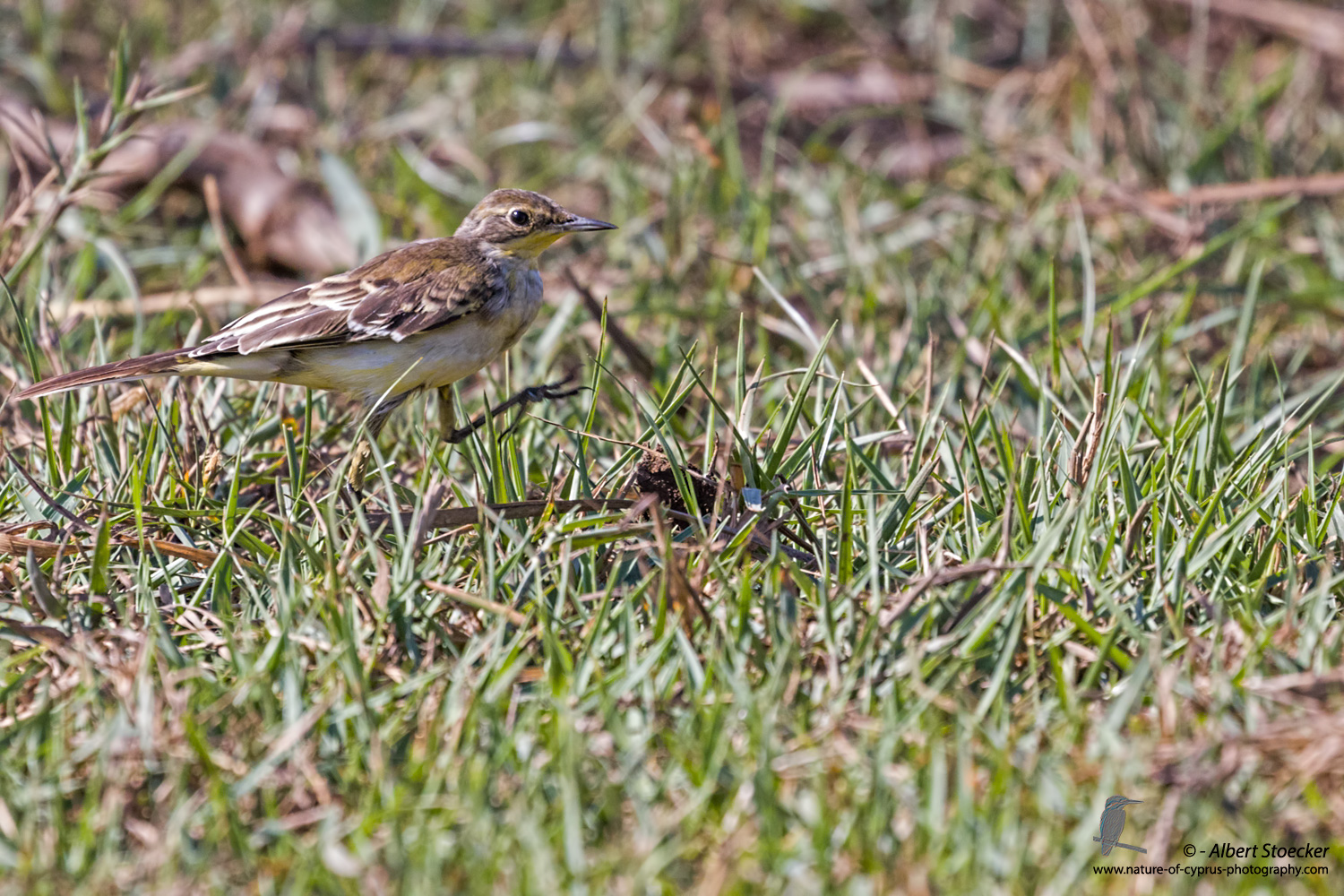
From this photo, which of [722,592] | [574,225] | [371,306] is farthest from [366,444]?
[722,592]

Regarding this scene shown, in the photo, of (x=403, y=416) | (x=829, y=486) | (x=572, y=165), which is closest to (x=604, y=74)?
(x=572, y=165)

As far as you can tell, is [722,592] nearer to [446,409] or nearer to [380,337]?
[446,409]

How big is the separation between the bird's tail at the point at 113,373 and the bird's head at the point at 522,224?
1.26m

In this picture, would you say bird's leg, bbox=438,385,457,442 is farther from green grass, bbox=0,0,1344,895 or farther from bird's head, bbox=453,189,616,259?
bird's head, bbox=453,189,616,259

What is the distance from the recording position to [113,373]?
448cm

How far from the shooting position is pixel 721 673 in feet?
11.4

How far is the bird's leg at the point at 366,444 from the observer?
443 cm

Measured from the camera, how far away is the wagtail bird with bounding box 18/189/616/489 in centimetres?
464

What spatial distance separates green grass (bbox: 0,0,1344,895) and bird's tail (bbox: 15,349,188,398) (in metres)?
0.18

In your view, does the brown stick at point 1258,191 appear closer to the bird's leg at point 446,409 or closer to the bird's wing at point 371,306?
the bird's wing at point 371,306

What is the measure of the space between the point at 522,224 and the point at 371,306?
0.74m

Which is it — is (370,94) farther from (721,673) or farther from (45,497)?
(721,673)

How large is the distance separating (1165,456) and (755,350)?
2.29m

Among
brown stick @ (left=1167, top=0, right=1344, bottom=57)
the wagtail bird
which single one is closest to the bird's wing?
the wagtail bird
